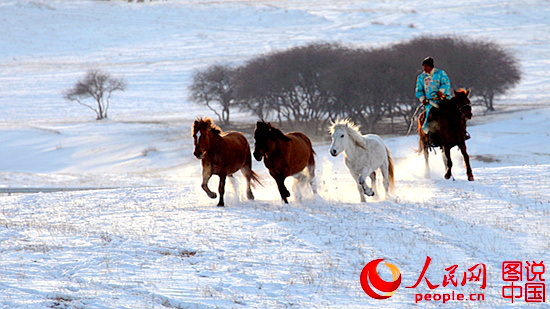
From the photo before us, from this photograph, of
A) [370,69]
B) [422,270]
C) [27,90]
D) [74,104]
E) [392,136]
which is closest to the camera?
[422,270]

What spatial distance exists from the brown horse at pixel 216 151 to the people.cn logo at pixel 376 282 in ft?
18.4

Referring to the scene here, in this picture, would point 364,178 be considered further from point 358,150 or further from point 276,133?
point 276,133

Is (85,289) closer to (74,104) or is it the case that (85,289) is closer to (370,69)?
(370,69)

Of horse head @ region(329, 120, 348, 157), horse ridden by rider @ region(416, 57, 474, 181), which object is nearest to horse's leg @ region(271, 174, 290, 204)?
horse head @ region(329, 120, 348, 157)

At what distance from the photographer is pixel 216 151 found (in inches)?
542

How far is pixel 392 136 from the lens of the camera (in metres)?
50.8

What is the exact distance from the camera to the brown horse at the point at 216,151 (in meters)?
13.5

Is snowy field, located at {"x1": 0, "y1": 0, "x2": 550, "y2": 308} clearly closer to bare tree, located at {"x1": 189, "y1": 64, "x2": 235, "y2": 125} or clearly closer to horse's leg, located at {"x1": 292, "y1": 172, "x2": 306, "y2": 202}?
horse's leg, located at {"x1": 292, "y1": 172, "x2": 306, "y2": 202}

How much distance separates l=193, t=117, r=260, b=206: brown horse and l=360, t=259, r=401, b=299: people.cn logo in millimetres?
5600

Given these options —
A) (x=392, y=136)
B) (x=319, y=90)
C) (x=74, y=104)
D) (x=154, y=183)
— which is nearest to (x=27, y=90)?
(x=74, y=104)

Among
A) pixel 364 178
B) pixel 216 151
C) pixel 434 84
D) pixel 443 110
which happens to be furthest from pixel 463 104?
pixel 216 151

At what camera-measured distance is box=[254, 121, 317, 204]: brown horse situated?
13406mm

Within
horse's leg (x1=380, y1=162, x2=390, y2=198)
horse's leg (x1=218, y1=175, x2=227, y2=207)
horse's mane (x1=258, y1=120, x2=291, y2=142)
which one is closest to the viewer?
horse's mane (x1=258, y1=120, x2=291, y2=142)

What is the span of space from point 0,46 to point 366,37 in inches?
2592
